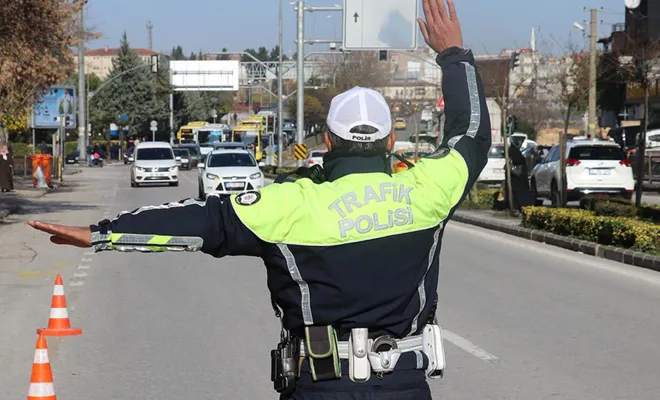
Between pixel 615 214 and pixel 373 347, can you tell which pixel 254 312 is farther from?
pixel 615 214

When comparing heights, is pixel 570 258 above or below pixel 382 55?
below

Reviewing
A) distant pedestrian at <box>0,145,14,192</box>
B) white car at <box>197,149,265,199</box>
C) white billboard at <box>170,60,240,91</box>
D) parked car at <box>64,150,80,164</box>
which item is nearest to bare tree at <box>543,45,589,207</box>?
white car at <box>197,149,265,199</box>

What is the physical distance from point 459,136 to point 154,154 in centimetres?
4266

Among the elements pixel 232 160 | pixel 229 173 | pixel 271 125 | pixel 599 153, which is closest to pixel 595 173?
pixel 599 153

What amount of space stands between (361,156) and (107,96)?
107 m

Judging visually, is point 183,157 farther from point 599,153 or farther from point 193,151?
point 599,153

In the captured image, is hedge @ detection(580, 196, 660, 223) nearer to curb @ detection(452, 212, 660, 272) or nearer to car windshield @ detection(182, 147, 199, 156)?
curb @ detection(452, 212, 660, 272)

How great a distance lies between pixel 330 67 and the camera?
8819 centimetres

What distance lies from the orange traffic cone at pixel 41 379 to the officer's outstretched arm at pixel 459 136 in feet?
12.0

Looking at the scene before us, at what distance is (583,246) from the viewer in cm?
1836

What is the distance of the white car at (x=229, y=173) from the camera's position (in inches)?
1372

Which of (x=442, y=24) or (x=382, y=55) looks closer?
(x=442, y=24)

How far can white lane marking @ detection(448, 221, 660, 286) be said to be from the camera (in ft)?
49.2

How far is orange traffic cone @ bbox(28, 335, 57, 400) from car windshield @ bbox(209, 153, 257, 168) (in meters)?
29.2
